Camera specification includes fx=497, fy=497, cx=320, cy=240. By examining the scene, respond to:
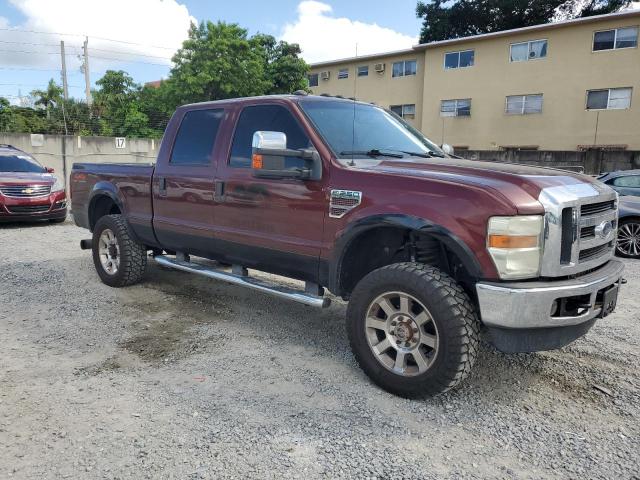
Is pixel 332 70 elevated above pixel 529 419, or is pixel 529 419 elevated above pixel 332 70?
pixel 332 70

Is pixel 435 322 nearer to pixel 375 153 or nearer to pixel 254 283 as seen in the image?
pixel 375 153

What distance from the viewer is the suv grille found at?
32.5ft

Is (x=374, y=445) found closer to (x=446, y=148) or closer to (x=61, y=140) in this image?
(x=446, y=148)

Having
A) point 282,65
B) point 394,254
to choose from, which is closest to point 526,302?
point 394,254

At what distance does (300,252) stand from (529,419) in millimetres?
1894

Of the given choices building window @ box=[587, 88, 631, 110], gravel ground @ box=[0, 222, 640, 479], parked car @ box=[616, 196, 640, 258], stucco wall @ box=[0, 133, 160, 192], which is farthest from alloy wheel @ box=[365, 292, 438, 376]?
building window @ box=[587, 88, 631, 110]

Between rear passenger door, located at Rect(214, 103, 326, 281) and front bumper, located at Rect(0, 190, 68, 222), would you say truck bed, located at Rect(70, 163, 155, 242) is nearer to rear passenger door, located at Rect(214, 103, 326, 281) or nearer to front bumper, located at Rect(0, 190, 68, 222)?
rear passenger door, located at Rect(214, 103, 326, 281)

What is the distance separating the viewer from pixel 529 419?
2.97 m

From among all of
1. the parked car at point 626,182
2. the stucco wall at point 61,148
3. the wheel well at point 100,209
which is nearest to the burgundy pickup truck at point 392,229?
the wheel well at point 100,209

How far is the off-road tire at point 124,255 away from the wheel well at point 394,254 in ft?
9.26

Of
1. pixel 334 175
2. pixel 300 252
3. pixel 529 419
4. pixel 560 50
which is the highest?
pixel 560 50

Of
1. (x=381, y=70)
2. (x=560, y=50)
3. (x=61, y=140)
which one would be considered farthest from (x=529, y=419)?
(x=381, y=70)

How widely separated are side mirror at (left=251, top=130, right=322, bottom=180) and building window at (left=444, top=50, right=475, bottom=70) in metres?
24.6

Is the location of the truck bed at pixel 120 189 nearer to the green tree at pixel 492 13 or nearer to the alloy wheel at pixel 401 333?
the alloy wheel at pixel 401 333
